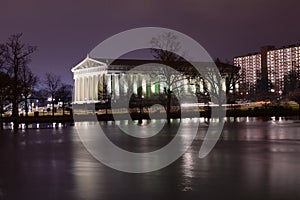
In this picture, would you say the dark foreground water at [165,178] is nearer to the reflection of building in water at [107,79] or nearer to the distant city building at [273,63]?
the reflection of building in water at [107,79]

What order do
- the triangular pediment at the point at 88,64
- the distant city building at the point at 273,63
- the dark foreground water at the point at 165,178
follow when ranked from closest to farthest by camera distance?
1. the dark foreground water at the point at 165,178
2. the triangular pediment at the point at 88,64
3. the distant city building at the point at 273,63

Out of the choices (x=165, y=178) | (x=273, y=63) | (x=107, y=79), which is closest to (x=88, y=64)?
(x=107, y=79)

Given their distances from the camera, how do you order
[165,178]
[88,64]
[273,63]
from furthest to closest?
[273,63], [88,64], [165,178]

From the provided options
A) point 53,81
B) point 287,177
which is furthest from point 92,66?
point 287,177

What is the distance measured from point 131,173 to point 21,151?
8.06 meters

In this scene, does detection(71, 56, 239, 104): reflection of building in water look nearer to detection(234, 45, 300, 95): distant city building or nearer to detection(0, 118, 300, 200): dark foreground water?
detection(234, 45, 300, 95): distant city building

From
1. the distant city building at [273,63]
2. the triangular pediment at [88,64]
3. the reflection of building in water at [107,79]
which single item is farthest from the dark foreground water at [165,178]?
the distant city building at [273,63]

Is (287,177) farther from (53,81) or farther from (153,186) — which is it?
(53,81)

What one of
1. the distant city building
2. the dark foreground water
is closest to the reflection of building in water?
the distant city building

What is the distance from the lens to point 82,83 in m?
151

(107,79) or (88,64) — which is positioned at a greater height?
(88,64)

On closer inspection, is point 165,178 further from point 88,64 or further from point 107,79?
point 88,64

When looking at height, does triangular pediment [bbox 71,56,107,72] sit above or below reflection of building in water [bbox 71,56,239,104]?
above

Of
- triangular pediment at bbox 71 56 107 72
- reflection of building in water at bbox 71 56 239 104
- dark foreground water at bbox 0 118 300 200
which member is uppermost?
triangular pediment at bbox 71 56 107 72
